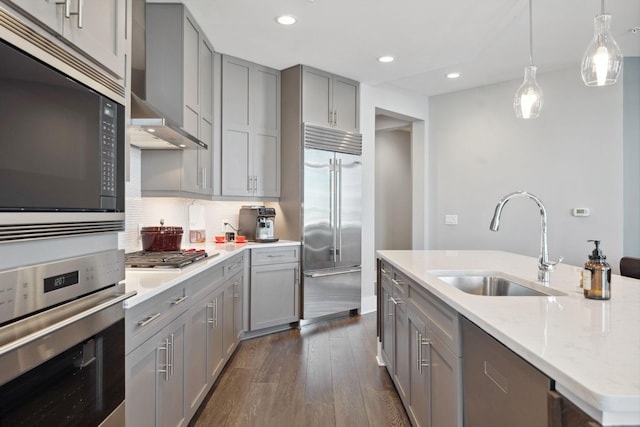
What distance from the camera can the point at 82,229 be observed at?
3.78 ft

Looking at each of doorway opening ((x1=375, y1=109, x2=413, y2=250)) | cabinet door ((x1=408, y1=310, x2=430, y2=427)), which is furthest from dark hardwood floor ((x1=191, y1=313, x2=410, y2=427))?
doorway opening ((x1=375, y1=109, x2=413, y2=250))

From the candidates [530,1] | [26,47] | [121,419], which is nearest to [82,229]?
[26,47]

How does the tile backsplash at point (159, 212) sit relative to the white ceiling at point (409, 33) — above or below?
below

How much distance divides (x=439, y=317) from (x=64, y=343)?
132cm

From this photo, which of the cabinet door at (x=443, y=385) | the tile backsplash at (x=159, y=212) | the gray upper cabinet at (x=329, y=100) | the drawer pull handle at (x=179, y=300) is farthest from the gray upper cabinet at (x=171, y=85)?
the cabinet door at (x=443, y=385)

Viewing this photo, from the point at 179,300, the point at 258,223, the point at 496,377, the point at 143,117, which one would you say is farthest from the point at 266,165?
the point at 496,377

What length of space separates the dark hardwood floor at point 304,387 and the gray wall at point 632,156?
2.94 m

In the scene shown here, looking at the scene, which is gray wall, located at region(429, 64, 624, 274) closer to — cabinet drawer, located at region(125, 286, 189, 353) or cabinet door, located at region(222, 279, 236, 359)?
cabinet door, located at region(222, 279, 236, 359)

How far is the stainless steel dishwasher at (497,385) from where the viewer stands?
938 millimetres

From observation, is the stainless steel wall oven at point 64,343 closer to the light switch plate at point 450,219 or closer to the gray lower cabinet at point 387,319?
the gray lower cabinet at point 387,319

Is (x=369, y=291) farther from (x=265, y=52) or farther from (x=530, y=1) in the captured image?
(x=530, y=1)

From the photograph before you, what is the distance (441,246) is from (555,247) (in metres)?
1.34

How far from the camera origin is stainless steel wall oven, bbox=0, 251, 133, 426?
877 millimetres

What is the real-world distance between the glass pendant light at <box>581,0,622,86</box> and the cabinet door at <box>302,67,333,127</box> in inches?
105
